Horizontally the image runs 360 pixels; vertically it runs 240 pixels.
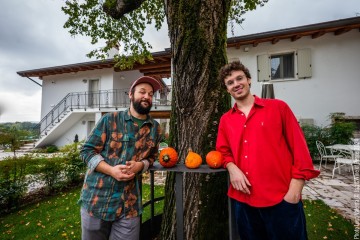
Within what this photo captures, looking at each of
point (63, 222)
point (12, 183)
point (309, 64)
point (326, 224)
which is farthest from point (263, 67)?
point (12, 183)

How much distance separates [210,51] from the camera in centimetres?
211

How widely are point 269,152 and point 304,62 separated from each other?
423 inches

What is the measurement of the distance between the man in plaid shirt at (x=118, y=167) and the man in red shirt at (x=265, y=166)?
72cm

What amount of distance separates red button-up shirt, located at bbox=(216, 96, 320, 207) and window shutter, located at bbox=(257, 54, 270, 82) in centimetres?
1008

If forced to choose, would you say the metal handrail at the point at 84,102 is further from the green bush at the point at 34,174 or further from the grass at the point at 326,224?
the grass at the point at 326,224

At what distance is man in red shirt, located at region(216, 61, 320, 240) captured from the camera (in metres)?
1.40

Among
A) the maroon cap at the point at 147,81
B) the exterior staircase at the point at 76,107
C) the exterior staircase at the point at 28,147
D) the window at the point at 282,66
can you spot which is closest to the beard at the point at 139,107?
the maroon cap at the point at 147,81

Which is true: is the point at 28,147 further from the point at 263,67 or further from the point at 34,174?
the point at 263,67

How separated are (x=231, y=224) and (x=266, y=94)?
432 cm

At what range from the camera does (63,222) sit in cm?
396

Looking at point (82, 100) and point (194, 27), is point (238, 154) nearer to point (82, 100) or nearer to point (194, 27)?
point (194, 27)

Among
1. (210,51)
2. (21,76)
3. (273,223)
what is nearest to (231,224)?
(273,223)

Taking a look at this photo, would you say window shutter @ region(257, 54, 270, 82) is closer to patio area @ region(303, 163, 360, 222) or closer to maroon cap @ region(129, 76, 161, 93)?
patio area @ region(303, 163, 360, 222)

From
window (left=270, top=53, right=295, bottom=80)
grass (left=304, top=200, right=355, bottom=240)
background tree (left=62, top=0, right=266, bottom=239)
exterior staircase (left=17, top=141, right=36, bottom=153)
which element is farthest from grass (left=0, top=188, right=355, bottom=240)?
exterior staircase (left=17, top=141, right=36, bottom=153)
